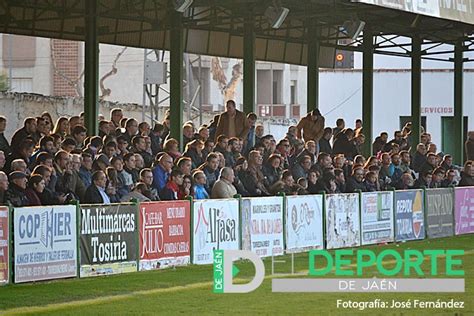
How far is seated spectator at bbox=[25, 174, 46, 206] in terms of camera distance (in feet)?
58.0

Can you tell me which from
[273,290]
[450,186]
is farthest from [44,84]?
[273,290]

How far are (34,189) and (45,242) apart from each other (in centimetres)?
83

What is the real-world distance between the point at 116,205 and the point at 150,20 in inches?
541

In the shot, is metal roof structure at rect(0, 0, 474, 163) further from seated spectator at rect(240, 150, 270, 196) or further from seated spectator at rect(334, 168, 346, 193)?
seated spectator at rect(240, 150, 270, 196)

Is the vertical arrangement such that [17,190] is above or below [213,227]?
above

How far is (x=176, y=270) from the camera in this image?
64.8ft


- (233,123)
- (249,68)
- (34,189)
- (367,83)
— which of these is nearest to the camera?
(34,189)

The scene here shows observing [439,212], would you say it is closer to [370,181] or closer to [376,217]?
[370,181]

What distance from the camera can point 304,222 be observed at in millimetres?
23109

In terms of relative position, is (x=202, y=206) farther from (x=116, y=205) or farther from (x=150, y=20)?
(x=150, y=20)

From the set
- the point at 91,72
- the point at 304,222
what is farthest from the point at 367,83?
the point at 304,222

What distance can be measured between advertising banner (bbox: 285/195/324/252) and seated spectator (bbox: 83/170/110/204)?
15.1 feet

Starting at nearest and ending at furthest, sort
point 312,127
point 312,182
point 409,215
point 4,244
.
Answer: point 4,244 → point 312,182 → point 409,215 → point 312,127

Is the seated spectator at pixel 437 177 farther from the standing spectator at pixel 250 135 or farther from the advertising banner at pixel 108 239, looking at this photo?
the advertising banner at pixel 108 239
